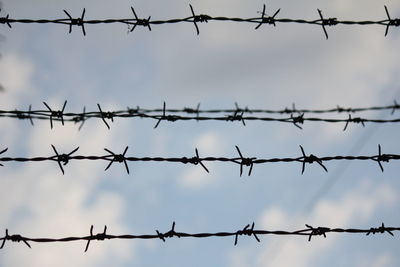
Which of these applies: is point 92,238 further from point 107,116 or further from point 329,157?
point 329,157

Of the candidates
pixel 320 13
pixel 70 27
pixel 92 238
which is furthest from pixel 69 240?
pixel 320 13

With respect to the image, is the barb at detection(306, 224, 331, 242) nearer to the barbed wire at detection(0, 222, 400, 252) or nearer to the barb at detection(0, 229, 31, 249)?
the barbed wire at detection(0, 222, 400, 252)

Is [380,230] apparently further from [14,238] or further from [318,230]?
[14,238]

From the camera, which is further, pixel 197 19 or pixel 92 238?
pixel 197 19

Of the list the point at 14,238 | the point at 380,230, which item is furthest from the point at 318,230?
the point at 14,238

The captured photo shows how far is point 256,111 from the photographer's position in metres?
4.60

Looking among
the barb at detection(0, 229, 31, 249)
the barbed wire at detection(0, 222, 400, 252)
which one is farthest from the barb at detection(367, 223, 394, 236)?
the barb at detection(0, 229, 31, 249)

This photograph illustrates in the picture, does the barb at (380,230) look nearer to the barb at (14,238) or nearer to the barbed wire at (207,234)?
the barbed wire at (207,234)

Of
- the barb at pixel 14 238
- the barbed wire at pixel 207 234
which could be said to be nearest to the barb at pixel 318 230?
the barbed wire at pixel 207 234

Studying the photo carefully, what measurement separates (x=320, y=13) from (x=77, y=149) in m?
2.16

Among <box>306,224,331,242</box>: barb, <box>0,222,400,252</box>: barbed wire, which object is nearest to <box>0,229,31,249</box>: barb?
<box>0,222,400,252</box>: barbed wire

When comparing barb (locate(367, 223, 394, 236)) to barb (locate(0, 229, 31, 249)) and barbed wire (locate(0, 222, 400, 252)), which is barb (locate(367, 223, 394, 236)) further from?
barb (locate(0, 229, 31, 249))

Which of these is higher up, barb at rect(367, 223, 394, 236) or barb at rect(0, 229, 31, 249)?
barb at rect(367, 223, 394, 236)

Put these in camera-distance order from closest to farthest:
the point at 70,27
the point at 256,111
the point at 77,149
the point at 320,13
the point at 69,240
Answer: the point at 69,240 < the point at 77,149 < the point at 70,27 < the point at 320,13 < the point at 256,111
